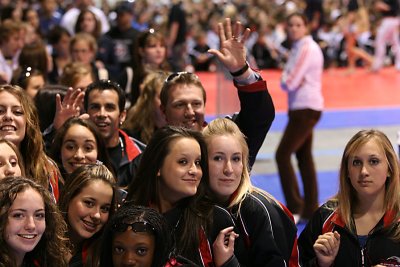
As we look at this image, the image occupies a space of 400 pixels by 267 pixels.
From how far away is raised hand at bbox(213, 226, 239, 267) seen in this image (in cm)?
475

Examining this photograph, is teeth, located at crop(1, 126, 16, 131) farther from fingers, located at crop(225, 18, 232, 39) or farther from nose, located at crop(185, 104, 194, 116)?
fingers, located at crop(225, 18, 232, 39)

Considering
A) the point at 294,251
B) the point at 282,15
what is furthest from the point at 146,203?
the point at 282,15

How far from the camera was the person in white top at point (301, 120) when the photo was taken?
966cm

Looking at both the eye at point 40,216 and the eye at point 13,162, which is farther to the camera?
the eye at point 13,162

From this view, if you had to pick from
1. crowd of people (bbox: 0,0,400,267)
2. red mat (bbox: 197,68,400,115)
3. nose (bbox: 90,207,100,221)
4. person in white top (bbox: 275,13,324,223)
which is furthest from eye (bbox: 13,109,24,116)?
red mat (bbox: 197,68,400,115)

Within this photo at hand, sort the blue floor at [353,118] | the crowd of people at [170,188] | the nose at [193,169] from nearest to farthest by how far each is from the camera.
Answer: the crowd of people at [170,188] → the nose at [193,169] → the blue floor at [353,118]

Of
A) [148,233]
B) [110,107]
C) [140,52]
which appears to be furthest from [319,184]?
[148,233]

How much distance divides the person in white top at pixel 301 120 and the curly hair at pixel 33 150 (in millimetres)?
4164

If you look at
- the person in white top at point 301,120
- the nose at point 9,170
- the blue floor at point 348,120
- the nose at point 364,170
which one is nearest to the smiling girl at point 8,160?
the nose at point 9,170

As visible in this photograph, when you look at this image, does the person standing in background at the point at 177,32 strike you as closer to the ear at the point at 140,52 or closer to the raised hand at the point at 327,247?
the ear at the point at 140,52

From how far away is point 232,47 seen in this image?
5.97 meters

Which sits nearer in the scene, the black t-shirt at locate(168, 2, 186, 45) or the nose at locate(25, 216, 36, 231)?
the nose at locate(25, 216, 36, 231)

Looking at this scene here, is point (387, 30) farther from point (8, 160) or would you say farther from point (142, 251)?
point (142, 251)

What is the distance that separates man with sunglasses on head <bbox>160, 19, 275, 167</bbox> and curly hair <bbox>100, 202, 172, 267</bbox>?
149 centimetres
